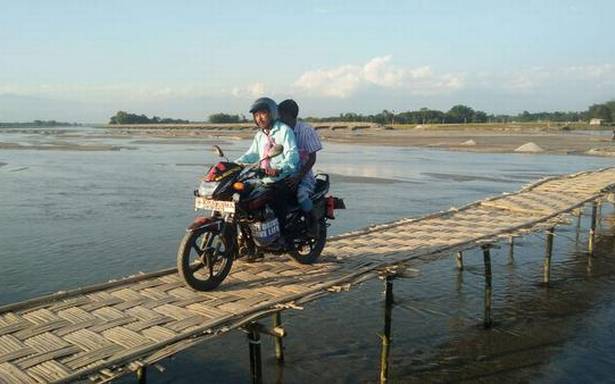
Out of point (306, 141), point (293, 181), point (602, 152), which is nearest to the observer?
point (293, 181)

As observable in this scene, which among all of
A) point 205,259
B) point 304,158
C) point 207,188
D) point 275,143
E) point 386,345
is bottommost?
point 386,345

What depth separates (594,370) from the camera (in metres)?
7.91

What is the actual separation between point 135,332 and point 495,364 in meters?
5.15

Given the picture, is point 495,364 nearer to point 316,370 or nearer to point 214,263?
point 316,370

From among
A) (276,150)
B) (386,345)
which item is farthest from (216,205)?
(386,345)

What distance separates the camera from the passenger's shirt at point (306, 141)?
7629 millimetres

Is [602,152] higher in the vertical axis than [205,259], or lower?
lower

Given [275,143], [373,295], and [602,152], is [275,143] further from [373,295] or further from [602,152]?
[602,152]

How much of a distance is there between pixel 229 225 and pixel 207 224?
1.02 feet

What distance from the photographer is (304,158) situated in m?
7.59

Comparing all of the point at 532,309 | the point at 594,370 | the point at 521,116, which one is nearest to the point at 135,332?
the point at 594,370

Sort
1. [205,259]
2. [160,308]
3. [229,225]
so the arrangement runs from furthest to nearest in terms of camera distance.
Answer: [229,225] < [205,259] < [160,308]

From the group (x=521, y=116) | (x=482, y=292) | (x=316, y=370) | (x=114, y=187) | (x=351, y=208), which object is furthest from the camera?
(x=521, y=116)

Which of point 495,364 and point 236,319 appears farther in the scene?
point 495,364
